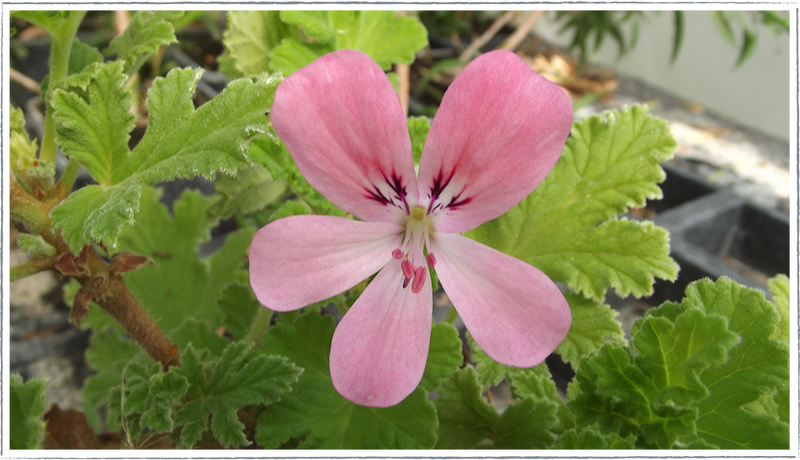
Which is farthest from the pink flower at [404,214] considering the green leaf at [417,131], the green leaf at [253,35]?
the green leaf at [253,35]

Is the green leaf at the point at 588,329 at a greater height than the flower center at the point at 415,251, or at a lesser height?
lesser

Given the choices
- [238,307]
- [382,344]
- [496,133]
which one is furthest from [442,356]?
[238,307]

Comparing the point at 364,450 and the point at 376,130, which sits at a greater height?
the point at 376,130

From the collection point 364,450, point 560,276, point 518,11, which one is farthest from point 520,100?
point 518,11

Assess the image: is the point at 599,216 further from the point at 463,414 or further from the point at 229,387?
the point at 229,387

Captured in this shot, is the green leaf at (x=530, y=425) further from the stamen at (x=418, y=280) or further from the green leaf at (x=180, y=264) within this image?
the green leaf at (x=180, y=264)

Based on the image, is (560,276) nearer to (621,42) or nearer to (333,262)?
(333,262)
